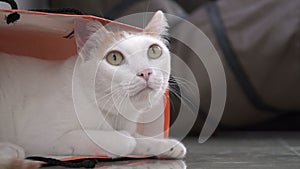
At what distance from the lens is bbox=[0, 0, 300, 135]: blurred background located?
153 cm

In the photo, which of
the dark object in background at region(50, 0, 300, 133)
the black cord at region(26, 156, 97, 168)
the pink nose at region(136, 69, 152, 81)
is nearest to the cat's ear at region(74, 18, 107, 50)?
the pink nose at region(136, 69, 152, 81)

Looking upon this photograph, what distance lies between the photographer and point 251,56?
154 centimetres

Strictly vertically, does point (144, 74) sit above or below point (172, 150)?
above

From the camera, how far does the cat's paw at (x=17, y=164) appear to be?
2.74ft

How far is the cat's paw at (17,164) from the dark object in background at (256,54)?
0.76m

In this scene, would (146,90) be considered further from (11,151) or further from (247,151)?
(247,151)

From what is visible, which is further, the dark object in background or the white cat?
the dark object in background

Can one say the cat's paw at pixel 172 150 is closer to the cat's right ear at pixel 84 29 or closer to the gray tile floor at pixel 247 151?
the gray tile floor at pixel 247 151

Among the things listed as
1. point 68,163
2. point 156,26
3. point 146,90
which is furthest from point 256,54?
point 68,163

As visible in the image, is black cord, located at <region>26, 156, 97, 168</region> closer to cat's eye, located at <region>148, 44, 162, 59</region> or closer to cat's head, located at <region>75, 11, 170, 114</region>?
cat's head, located at <region>75, 11, 170, 114</region>

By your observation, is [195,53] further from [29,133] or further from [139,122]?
[29,133]

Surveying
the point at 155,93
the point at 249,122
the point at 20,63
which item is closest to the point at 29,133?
the point at 20,63

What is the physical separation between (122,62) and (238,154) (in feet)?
1.22

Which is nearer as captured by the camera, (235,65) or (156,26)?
(156,26)
